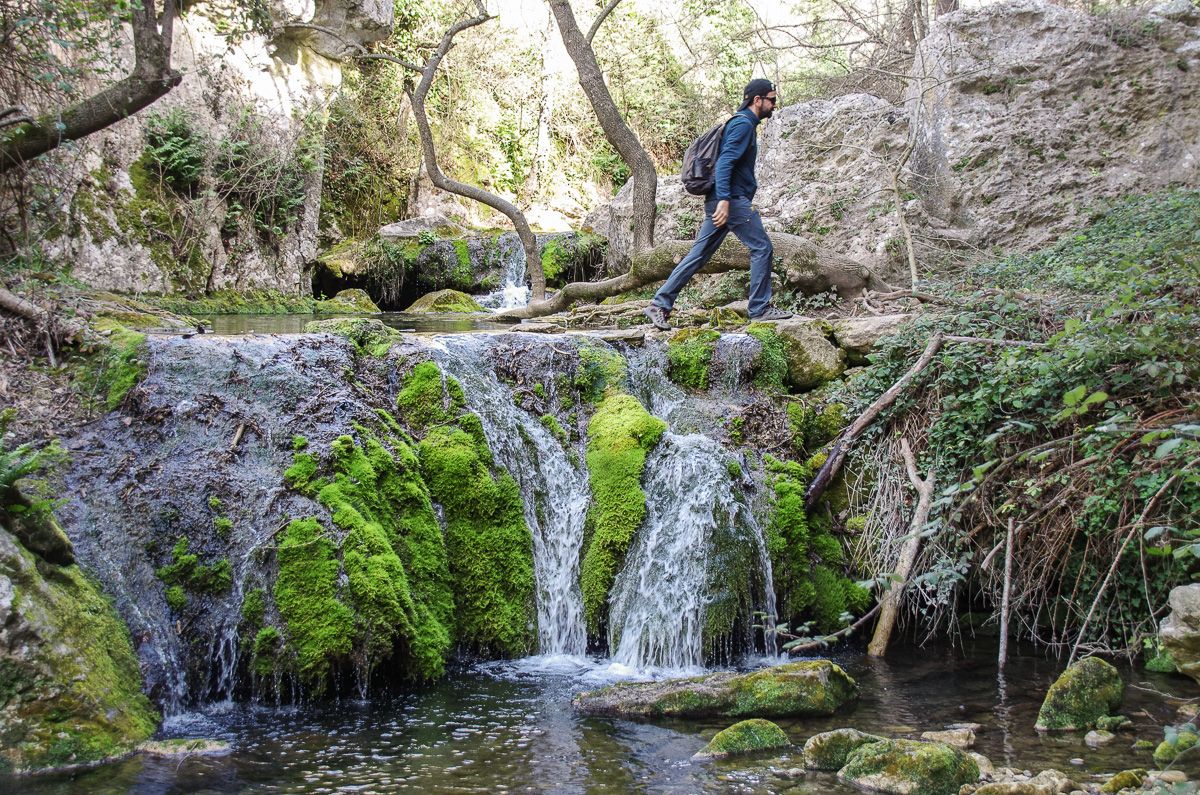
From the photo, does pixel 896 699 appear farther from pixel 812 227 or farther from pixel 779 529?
pixel 812 227

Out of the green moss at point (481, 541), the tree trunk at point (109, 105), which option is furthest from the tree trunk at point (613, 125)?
the green moss at point (481, 541)

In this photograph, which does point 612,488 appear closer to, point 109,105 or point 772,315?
point 772,315

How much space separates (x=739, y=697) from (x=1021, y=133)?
9.23 metres

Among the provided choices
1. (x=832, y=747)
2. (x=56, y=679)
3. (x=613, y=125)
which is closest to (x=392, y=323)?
(x=613, y=125)

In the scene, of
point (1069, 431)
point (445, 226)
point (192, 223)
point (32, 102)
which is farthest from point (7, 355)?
point (445, 226)

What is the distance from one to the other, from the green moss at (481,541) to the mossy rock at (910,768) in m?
2.61

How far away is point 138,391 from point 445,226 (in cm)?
1219

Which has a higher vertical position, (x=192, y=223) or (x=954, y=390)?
(x=192, y=223)

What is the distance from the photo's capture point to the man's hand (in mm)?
7602

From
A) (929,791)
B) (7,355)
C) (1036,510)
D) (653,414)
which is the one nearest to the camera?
(929,791)

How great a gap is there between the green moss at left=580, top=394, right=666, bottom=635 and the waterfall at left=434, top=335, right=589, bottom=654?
0.10 m

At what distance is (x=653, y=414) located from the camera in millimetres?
7340

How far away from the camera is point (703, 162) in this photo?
7.76m

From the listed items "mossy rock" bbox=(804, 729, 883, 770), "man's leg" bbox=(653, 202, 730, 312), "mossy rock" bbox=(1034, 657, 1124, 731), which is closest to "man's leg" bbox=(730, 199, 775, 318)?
"man's leg" bbox=(653, 202, 730, 312)
